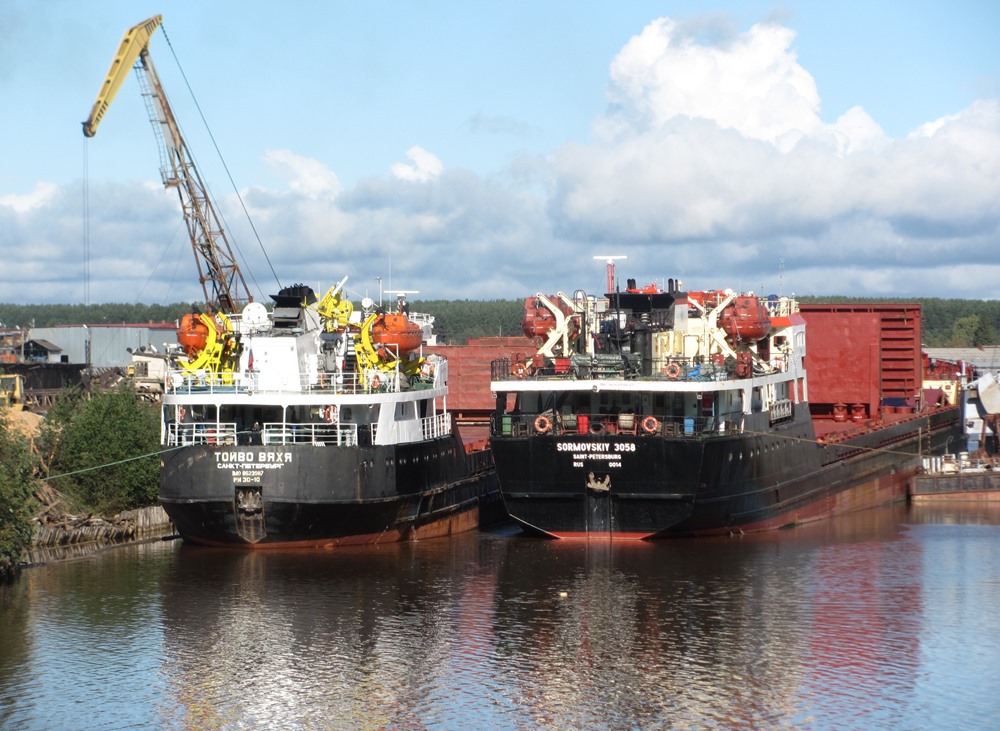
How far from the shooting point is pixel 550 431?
50.4 metres

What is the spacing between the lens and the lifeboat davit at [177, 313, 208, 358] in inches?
2109

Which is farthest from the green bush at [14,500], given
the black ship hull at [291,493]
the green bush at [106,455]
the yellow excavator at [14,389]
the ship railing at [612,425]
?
the yellow excavator at [14,389]

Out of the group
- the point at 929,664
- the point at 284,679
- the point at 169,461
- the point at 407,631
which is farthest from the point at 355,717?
the point at 169,461

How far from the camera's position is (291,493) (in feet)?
157

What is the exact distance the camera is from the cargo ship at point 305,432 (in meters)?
48.1

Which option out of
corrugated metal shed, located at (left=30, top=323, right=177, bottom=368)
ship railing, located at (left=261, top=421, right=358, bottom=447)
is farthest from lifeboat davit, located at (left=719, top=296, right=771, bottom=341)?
corrugated metal shed, located at (left=30, top=323, right=177, bottom=368)

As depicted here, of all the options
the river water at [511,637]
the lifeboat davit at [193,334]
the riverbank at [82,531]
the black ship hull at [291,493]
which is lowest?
the river water at [511,637]

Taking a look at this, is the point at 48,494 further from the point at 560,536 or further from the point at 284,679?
the point at 284,679

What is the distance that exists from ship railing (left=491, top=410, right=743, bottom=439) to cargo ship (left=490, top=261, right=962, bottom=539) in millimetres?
58

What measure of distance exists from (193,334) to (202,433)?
564 centimetres

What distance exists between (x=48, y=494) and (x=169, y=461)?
27.2 ft

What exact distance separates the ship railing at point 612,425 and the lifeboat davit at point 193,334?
37.3 ft

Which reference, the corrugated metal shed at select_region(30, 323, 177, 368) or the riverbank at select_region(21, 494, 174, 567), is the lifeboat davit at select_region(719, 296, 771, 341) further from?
the corrugated metal shed at select_region(30, 323, 177, 368)

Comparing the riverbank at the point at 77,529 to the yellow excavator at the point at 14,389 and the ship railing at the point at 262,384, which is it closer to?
the ship railing at the point at 262,384
